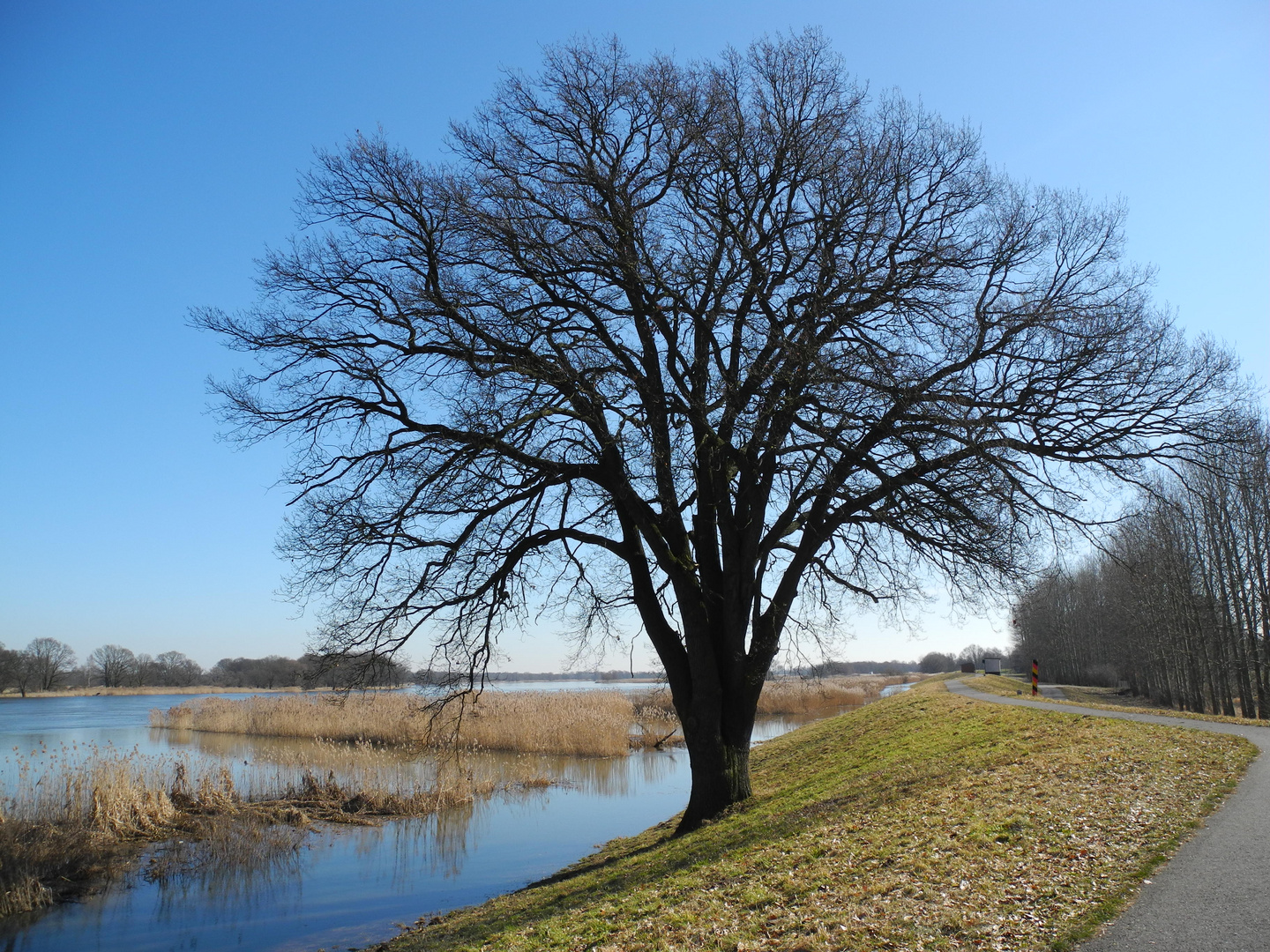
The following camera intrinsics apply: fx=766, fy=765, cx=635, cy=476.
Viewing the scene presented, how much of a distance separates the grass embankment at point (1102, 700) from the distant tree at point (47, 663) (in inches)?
3393

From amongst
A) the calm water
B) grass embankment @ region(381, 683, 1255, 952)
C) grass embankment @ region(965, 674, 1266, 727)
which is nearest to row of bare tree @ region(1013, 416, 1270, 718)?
grass embankment @ region(965, 674, 1266, 727)

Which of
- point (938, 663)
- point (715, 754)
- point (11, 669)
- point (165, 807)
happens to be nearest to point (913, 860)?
point (715, 754)

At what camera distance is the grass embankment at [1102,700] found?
1580 centimetres

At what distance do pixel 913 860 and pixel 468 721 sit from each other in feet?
72.1

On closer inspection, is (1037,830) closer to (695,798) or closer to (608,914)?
(608,914)

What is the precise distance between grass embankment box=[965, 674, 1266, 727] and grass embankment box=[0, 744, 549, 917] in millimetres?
14706

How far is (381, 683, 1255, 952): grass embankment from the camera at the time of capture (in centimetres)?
568

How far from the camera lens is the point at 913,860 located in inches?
267

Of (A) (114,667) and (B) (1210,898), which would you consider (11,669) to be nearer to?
(A) (114,667)

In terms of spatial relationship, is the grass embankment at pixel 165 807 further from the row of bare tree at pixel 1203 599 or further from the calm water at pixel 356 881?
the row of bare tree at pixel 1203 599

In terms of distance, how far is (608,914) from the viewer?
23.4 feet

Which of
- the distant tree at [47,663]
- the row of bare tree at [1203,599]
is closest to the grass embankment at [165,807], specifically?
the row of bare tree at [1203,599]

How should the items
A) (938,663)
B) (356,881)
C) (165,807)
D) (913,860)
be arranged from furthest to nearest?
(938,663), (165,807), (356,881), (913,860)

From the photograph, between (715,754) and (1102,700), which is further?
(1102,700)
